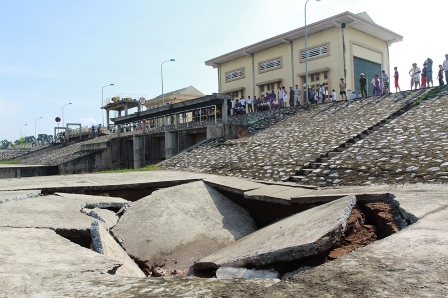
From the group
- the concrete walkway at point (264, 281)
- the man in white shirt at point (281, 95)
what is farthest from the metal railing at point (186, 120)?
the concrete walkway at point (264, 281)

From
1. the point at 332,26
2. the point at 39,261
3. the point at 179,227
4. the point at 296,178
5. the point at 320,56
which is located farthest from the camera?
the point at 320,56

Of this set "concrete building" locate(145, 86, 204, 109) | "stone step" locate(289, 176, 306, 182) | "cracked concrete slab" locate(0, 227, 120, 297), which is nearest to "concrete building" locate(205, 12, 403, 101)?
"concrete building" locate(145, 86, 204, 109)

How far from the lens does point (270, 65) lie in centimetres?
2991

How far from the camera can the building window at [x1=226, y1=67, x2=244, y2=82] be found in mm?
32469

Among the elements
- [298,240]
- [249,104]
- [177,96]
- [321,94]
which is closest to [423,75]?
[321,94]

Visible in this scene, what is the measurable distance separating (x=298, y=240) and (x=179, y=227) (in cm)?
307

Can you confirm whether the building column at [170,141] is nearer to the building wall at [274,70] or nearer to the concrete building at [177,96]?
the building wall at [274,70]

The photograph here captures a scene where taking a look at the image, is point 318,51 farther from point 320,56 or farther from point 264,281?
point 264,281

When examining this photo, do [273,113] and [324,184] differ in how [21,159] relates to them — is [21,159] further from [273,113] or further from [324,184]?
[324,184]

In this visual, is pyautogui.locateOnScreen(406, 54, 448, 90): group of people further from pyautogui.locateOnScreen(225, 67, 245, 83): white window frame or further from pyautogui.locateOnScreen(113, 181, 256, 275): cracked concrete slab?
pyautogui.locateOnScreen(225, 67, 245, 83): white window frame

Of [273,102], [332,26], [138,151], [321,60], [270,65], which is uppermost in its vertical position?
[332,26]

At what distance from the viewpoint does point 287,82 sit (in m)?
28.4

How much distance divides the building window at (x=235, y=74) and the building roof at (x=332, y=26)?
4.17ft

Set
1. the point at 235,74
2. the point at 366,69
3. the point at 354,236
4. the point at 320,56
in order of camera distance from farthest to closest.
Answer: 1. the point at 235,74
2. the point at 366,69
3. the point at 320,56
4. the point at 354,236
